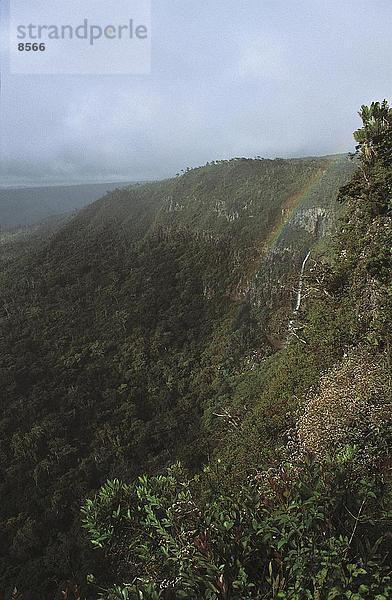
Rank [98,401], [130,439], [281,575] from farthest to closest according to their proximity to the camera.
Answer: [98,401], [130,439], [281,575]

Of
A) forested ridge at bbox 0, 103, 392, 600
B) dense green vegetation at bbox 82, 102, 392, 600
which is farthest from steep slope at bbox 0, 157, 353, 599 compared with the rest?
dense green vegetation at bbox 82, 102, 392, 600

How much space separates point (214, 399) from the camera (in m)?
30.2

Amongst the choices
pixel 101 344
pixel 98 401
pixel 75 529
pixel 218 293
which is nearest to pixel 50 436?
pixel 98 401

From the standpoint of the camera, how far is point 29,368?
40.6 meters

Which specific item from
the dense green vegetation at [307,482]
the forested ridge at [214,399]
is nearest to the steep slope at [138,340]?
the forested ridge at [214,399]

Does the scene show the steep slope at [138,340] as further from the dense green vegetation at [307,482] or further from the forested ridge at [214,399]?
the dense green vegetation at [307,482]

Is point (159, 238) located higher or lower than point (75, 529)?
higher

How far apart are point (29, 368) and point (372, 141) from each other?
3895cm

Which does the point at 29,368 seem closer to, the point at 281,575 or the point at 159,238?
the point at 159,238

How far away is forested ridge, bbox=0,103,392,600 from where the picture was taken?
4887 mm

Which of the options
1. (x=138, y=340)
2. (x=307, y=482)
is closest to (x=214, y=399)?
(x=138, y=340)

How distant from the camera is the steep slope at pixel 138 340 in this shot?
26.3 meters

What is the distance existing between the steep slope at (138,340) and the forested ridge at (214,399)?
0.22 m

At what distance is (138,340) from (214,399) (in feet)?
48.9
